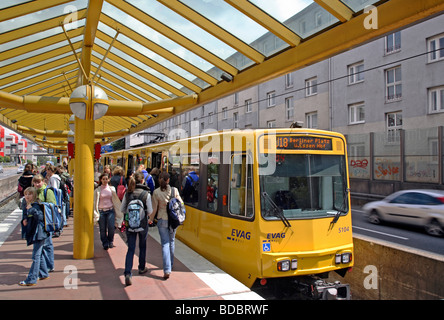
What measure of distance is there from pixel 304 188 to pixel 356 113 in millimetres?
21134

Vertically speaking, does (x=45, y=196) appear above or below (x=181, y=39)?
below

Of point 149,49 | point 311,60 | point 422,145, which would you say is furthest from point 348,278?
point 422,145

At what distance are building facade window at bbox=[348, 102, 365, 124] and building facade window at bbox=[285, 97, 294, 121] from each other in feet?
18.1

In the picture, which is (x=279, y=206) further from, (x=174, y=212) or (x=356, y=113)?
(x=356, y=113)

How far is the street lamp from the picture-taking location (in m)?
6.19

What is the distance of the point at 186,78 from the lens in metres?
8.91

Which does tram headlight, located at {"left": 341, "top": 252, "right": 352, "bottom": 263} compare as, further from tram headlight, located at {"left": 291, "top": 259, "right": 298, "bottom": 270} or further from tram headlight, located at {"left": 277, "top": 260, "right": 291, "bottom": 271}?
tram headlight, located at {"left": 277, "top": 260, "right": 291, "bottom": 271}

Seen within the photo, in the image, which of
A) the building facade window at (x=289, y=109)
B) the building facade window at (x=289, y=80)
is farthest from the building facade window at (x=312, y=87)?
the building facade window at (x=289, y=109)

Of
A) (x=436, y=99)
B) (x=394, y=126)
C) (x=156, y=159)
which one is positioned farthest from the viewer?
(x=394, y=126)

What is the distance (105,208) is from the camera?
7602mm

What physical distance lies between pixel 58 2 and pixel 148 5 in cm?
148

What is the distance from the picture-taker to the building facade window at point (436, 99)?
2073 centimetres

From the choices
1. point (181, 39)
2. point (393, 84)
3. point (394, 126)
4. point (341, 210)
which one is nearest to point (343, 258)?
point (341, 210)

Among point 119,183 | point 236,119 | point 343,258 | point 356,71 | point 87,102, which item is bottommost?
point 343,258
